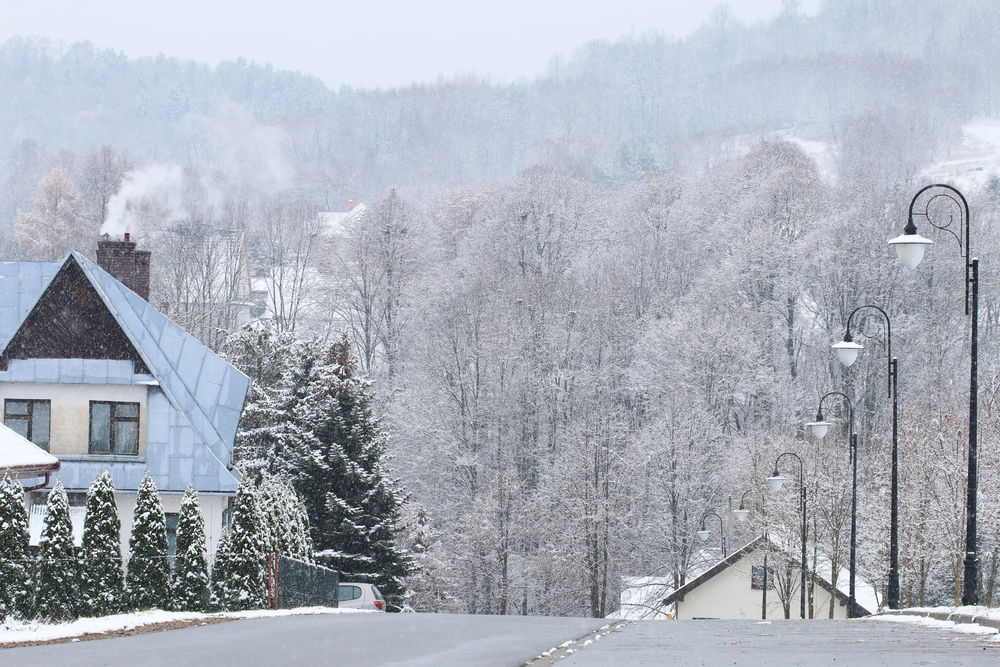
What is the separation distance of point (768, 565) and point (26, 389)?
30297 mm

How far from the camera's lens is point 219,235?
92.6 metres

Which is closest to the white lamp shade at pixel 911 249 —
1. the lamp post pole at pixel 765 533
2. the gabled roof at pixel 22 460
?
the gabled roof at pixel 22 460

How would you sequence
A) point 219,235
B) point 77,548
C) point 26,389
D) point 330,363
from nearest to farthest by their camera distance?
point 77,548 < point 26,389 < point 330,363 < point 219,235

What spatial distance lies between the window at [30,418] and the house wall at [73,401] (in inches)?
5.6

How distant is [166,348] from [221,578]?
11.5 metres

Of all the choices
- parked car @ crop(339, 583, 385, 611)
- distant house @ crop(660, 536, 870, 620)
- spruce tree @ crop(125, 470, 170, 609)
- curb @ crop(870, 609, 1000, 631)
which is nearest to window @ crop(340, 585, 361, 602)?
parked car @ crop(339, 583, 385, 611)

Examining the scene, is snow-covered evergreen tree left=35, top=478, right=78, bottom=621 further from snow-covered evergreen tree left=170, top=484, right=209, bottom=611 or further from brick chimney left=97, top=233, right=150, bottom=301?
brick chimney left=97, top=233, right=150, bottom=301

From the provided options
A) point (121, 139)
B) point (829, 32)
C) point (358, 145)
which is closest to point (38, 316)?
point (358, 145)

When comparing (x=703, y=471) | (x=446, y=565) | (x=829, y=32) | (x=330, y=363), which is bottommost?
(x=446, y=565)

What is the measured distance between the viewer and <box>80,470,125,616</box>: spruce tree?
19.9 metres

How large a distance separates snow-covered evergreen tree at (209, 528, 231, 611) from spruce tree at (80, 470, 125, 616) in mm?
2327

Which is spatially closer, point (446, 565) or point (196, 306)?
point (446, 565)

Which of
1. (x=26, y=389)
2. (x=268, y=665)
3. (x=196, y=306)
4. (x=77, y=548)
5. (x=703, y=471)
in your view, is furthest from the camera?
(x=196, y=306)

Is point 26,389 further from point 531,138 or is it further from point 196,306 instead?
point 531,138
